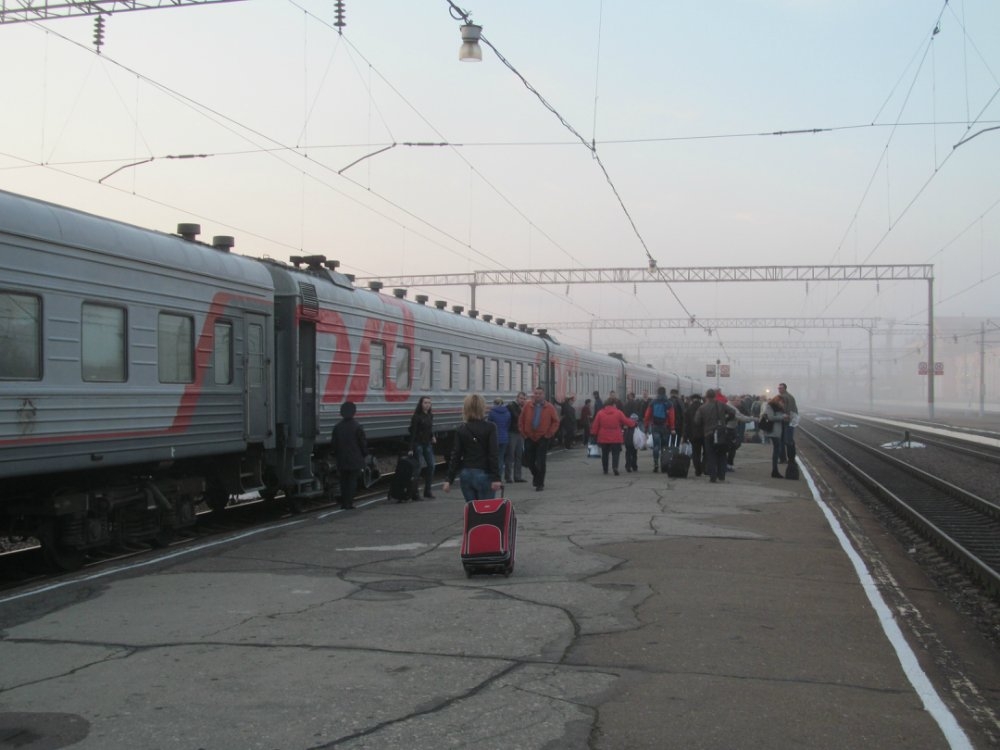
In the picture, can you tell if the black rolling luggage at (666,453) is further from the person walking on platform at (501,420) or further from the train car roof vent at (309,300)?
the train car roof vent at (309,300)

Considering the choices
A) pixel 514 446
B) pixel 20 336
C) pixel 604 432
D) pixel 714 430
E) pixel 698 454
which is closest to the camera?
pixel 20 336

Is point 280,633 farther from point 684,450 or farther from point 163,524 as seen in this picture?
point 684,450

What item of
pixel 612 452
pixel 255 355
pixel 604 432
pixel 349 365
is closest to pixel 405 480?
pixel 349 365

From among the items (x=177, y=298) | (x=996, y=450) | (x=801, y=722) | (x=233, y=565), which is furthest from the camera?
(x=996, y=450)

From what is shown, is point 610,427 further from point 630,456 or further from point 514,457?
point 514,457

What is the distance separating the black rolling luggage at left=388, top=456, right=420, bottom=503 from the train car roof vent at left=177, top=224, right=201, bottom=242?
4.76m

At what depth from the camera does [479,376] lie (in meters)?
23.5

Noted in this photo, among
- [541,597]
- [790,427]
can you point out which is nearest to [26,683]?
[541,597]

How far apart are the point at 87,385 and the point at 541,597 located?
4785 mm

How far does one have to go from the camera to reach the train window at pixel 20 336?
8.84m

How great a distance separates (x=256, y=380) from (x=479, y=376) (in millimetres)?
10555

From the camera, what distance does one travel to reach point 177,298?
451 inches

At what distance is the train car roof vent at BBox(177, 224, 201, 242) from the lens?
12.7 meters

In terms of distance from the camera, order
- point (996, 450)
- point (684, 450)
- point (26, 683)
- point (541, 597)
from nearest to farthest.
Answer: point (26, 683), point (541, 597), point (684, 450), point (996, 450)
